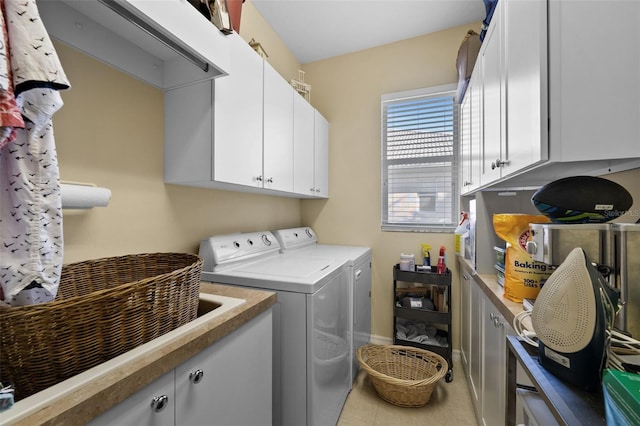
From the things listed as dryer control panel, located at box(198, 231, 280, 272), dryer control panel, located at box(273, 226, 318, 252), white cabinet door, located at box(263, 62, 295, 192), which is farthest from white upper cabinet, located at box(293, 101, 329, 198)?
dryer control panel, located at box(198, 231, 280, 272)

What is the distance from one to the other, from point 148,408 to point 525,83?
5.29 feet

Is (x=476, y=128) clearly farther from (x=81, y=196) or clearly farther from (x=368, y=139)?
(x=81, y=196)

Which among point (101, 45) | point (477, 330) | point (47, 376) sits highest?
point (101, 45)

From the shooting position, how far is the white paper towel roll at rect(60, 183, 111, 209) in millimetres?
922

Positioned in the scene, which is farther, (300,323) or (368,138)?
(368,138)

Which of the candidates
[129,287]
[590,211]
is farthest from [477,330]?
[129,287]

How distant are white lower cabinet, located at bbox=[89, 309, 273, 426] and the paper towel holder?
0.71 meters

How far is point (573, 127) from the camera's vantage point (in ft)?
2.75

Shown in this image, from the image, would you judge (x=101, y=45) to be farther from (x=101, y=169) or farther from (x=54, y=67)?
(x=54, y=67)

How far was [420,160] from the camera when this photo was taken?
8.46 feet

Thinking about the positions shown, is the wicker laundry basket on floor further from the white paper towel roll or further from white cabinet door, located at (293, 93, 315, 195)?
the white paper towel roll

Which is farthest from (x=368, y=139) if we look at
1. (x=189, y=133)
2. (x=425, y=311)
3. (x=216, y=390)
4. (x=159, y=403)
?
(x=159, y=403)

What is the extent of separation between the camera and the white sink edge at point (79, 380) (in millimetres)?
465

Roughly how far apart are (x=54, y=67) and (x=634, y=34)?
1.54 m
